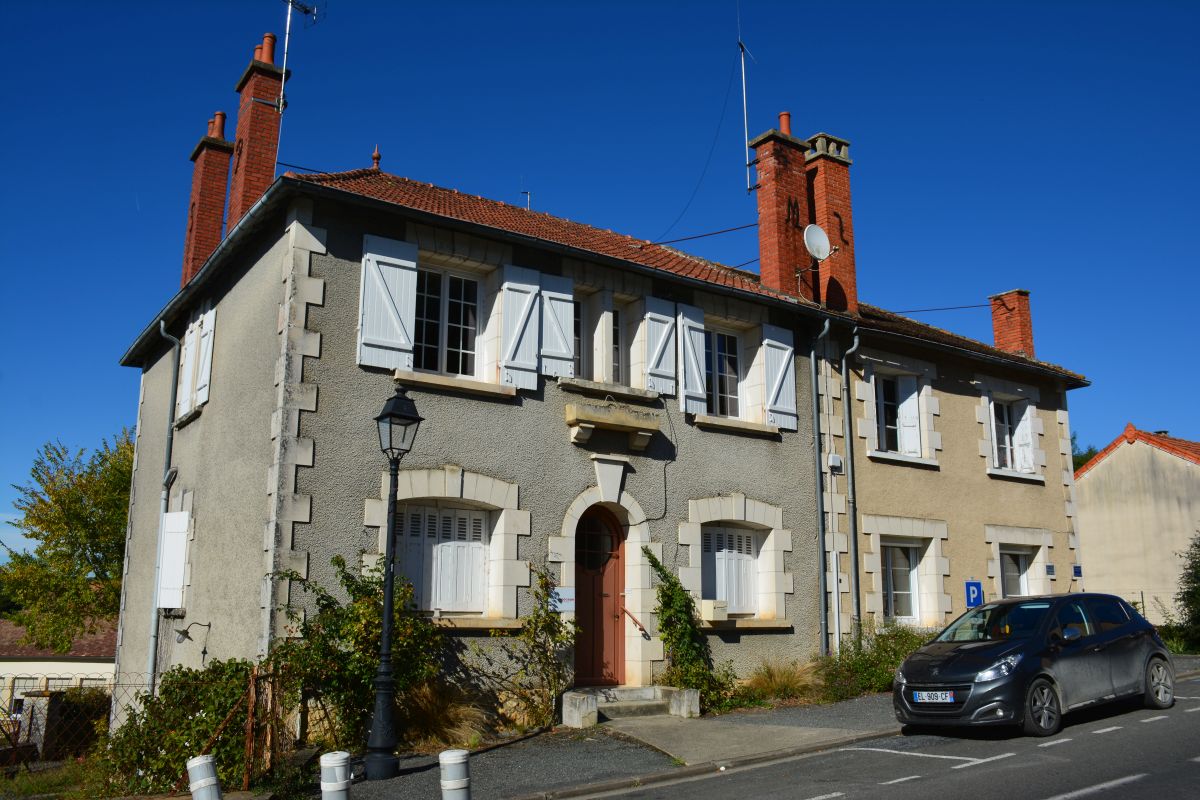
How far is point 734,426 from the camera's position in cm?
Answer: 1330

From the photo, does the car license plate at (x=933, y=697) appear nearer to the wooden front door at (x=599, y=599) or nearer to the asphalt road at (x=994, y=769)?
the asphalt road at (x=994, y=769)

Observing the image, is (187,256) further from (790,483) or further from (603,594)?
(790,483)

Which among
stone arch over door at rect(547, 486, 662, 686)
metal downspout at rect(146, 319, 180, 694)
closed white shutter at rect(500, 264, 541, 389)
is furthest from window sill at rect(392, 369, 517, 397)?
metal downspout at rect(146, 319, 180, 694)

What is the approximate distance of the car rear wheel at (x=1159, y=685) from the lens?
10.5 metres

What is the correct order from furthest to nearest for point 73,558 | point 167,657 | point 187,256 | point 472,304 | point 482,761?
point 73,558, point 187,256, point 167,657, point 472,304, point 482,761

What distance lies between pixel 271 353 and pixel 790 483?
279 inches

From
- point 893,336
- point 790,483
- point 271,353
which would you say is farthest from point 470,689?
point 893,336

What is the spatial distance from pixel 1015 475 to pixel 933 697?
8375mm

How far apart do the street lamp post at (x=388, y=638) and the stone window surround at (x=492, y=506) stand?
1.64m

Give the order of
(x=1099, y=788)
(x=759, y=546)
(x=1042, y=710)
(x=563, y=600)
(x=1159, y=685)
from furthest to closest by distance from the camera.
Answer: (x=759, y=546)
(x=563, y=600)
(x=1159, y=685)
(x=1042, y=710)
(x=1099, y=788)

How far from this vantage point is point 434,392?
10.9 m

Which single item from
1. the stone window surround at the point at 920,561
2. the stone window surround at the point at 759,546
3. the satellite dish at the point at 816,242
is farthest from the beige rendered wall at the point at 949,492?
the satellite dish at the point at 816,242

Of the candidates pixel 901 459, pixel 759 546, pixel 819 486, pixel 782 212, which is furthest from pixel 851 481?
pixel 782 212

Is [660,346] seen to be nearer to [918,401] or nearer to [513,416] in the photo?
[513,416]
